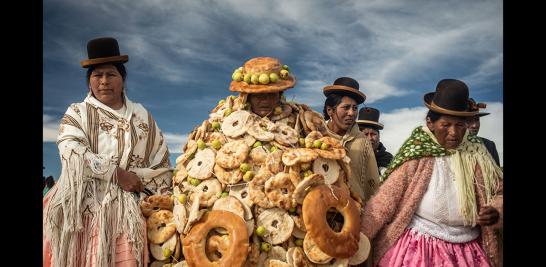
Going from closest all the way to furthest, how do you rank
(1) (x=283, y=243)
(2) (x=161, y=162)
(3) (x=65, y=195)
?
(1) (x=283, y=243)
(3) (x=65, y=195)
(2) (x=161, y=162)

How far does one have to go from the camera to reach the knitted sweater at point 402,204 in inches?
166

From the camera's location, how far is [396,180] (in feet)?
14.1

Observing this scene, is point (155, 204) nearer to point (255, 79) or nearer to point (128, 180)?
point (128, 180)

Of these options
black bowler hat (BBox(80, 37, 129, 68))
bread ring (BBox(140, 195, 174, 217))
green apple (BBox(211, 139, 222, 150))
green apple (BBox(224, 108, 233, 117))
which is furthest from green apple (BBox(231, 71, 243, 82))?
bread ring (BBox(140, 195, 174, 217))

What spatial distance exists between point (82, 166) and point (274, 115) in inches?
59.2

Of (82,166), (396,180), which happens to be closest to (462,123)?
(396,180)

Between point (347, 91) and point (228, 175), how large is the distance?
2019mm

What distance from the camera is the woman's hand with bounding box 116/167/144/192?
172 inches

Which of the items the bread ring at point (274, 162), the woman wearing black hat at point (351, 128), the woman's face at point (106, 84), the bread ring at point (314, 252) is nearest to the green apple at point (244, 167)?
the bread ring at point (274, 162)

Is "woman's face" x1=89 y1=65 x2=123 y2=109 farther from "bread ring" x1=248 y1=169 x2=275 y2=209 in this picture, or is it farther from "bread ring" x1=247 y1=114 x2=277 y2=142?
"bread ring" x1=248 y1=169 x2=275 y2=209

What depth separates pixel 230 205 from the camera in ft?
13.1

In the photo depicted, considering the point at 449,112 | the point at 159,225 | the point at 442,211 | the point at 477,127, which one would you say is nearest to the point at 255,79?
the point at 159,225

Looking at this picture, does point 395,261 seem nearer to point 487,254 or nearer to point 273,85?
point 487,254

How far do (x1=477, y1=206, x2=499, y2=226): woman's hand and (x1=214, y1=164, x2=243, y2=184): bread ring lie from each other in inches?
70.3
